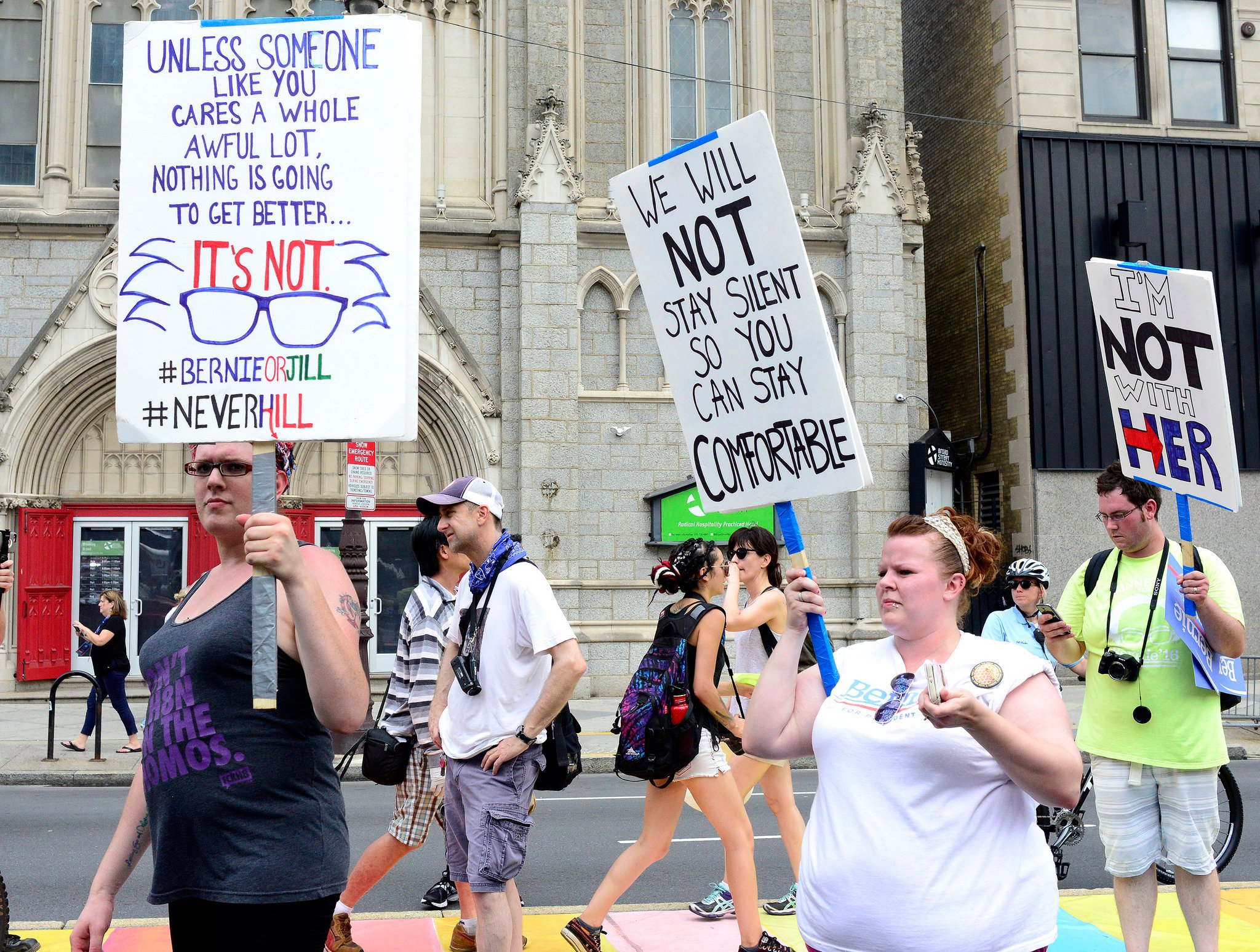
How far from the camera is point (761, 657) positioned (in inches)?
255

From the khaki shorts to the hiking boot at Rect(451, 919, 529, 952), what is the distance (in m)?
2.65

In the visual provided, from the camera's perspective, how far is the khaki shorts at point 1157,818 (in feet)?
15.4

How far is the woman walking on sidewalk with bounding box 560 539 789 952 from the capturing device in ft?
17.1

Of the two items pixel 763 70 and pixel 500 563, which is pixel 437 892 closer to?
pixel 500 563

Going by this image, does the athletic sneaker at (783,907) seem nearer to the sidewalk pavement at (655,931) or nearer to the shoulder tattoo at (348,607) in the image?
the sidewalk pavement at (655,931)

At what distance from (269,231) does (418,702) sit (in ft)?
10.8

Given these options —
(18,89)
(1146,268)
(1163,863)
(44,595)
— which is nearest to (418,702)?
(1146,268)

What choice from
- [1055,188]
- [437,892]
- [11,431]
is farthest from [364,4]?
[1055,188]

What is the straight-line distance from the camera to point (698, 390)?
3.95 m

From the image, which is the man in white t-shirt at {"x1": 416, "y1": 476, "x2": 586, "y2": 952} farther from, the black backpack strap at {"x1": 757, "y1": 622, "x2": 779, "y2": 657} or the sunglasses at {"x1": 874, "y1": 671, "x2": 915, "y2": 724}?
the black backpack strap at {"x1": 757, "y1": 622, "x2": 779, "y2": 657}

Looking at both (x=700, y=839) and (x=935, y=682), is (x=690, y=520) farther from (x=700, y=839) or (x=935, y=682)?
(x=935, y=682)

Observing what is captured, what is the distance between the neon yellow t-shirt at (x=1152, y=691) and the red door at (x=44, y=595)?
15579 mm

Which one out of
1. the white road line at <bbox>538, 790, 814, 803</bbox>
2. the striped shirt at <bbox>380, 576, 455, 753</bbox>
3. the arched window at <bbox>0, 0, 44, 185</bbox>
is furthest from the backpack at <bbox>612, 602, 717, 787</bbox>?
the arched window at <bbox>0, 0, 44, 185</bbox>

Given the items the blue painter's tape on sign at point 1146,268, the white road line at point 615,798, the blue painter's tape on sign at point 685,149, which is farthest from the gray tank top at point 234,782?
the white road line at point 615,798
